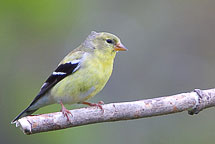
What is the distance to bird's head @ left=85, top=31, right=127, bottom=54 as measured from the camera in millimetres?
5773

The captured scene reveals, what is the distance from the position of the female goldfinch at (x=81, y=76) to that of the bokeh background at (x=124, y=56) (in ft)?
3.16

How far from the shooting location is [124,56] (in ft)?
29.7

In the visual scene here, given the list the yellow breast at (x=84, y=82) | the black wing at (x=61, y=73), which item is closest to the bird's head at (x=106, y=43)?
the yellow breast at (x=84, y=82)

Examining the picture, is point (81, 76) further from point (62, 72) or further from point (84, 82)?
point (62, 72)

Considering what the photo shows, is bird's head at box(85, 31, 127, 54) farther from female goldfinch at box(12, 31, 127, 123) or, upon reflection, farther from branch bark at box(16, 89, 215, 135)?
branch bark at box(16, 89, 215, 135)

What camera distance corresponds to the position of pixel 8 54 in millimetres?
7176

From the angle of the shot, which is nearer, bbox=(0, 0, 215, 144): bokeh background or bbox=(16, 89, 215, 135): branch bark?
bbox=(16, 89, 215, 135): branch bark

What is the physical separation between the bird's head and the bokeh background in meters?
1.35

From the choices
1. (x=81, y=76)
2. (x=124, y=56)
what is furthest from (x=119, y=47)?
(x=124, y=56)

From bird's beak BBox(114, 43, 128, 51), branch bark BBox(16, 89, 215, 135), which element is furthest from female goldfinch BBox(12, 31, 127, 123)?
branch bark BBox(16, 89, 215, 135)

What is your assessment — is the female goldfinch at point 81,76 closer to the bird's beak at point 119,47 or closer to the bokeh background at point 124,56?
the bird's beak at point 119,47

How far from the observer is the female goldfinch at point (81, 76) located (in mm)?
5297

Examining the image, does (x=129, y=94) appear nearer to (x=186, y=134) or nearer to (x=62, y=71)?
(x=186, y=134)

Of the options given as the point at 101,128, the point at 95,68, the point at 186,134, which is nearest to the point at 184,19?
the point at 186,134
